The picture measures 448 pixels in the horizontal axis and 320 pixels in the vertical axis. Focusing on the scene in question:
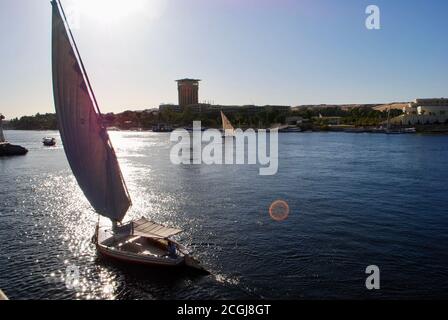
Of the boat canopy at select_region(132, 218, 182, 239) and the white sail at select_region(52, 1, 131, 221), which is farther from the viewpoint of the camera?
the boat canopy at select_region(132, 218, 182, 239)

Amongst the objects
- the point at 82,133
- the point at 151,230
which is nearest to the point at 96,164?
the point at 82,133

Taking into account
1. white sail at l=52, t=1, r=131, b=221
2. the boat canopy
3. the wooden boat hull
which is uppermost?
white sail at l=52, t=1, r=131, b=221

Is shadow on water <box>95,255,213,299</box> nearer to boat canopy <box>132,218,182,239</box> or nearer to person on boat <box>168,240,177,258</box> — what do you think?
person on boat <box>168,240,177,258</box>

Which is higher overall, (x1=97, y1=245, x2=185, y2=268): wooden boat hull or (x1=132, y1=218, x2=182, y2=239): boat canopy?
(x1=132, y1=218, x2=182, y2=239): boat canopy

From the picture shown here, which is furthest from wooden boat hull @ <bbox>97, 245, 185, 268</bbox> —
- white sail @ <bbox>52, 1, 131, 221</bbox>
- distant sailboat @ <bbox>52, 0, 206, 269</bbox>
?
white sail @ <bbox>52, 1, 131, 221</bbox>

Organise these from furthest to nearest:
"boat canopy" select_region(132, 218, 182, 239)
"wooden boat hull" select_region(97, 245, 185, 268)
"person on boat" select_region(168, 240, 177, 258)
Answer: "boat canopy" select_region(132, 218, 182, 239) < "person on boat" select_region(168, 240, 177, 258) < "wooden boat hull" select_region(97, 245, 185, 268)

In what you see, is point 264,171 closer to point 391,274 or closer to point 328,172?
point 328,172

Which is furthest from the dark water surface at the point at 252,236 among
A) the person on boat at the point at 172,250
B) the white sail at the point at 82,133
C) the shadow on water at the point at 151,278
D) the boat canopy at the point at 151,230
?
the white sail at the point at 82,133

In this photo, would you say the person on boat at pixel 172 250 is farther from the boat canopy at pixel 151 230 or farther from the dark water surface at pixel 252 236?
the dark water surface at pixel 252 236
